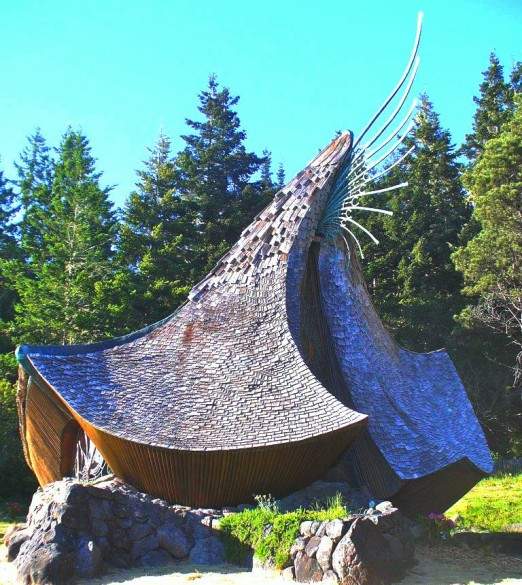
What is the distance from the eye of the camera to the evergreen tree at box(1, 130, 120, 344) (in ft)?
72.2

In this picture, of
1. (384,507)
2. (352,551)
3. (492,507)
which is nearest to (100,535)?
(352,551)

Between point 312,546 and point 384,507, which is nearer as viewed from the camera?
point 312,546

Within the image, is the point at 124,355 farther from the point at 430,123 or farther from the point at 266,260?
the point at 430,123

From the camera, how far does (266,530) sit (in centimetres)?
749

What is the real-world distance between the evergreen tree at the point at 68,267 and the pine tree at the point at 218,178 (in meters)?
3.54

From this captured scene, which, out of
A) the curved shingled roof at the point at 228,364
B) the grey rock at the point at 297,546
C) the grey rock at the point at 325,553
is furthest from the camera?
the curved shingled roof at the point at 228,364

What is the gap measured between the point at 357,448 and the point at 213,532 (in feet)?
8.26

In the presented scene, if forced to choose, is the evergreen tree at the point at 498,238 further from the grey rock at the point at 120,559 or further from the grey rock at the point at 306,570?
the grey rock at the point at 120,559

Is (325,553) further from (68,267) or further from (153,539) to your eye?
(68,267)

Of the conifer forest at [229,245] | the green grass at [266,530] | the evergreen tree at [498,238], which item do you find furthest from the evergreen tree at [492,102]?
the green grass at [266,530]

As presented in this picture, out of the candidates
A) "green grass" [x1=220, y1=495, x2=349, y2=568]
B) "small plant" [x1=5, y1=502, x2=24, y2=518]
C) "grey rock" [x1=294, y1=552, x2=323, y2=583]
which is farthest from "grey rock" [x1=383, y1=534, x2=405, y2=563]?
Result: "small plant" [x1=5, y1=502, x2=24, y2=518]

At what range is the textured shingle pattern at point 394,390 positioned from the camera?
31.4 ft

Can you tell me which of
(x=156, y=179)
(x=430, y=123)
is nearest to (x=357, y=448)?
(x=156, y=179)

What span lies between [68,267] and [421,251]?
13478 millimetres
